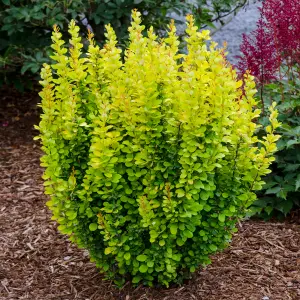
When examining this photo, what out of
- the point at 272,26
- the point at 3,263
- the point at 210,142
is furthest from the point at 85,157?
the point at 272,26

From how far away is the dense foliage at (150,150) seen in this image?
2.82 meters

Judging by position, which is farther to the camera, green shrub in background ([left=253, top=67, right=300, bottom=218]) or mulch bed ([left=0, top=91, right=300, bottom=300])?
green shrub in background ([left=253, top=67, right=300, bottom=218])

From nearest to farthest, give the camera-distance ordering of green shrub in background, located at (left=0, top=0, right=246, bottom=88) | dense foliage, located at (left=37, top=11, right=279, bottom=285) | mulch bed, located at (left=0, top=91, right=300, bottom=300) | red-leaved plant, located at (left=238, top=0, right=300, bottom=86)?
dense foliage, located at (left=37, top=11, right=279, bottom=285)
mulch bed, located at (left=0, top=91, right=300, bottom=300)
red-leaved plant, located at (left=238, top=0, right=300, bottom=86)
green shrub in background, located at (left=0, top=0, right=246, bottom=88)

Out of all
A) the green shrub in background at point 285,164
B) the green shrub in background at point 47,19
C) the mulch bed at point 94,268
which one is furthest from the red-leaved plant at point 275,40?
the green shrub in background at point 47,19

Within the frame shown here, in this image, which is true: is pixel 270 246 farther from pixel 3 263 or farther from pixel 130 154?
pixel 3 263

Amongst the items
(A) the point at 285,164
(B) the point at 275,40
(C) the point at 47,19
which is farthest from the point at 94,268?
(C) the point at 47,19

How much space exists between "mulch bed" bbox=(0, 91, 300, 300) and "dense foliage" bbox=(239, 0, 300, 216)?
191 mm

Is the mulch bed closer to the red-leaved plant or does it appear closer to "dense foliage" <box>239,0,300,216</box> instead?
"dense foliage" <box>239,0,300,216</box>

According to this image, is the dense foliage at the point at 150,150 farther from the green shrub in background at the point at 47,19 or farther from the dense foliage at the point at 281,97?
the green shrub in background at the point at 47,19

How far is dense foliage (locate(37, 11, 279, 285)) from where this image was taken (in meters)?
2.82

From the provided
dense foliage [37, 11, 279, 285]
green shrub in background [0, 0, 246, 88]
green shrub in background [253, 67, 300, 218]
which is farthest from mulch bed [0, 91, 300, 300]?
green shrub in background [0, 0, 246, 88]

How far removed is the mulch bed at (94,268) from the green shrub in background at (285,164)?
13cm

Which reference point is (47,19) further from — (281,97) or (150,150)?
(150,150)

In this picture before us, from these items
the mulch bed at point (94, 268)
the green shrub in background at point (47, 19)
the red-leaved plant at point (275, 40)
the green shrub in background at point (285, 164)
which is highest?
the green shrub in background at point (47, 19)
